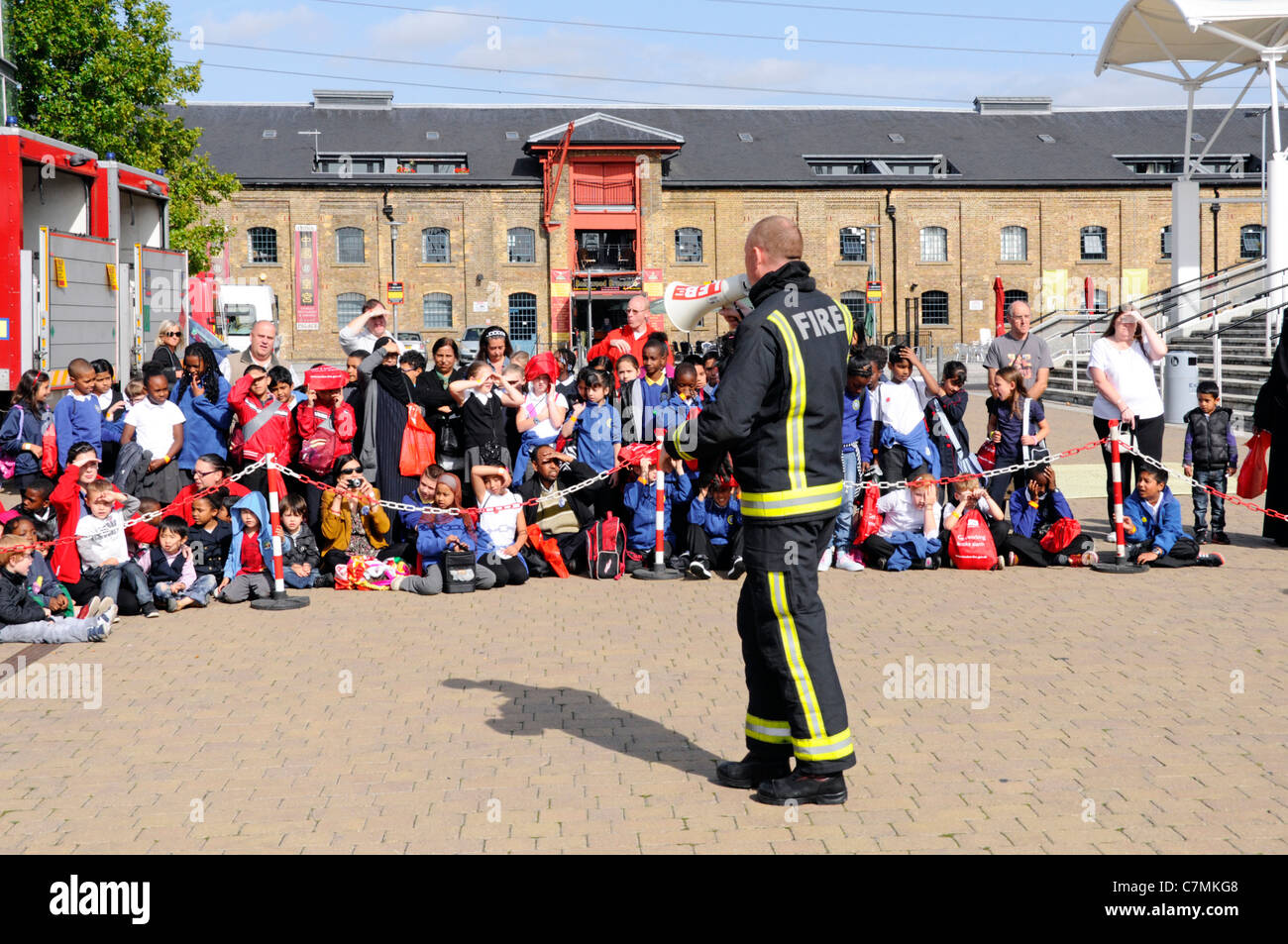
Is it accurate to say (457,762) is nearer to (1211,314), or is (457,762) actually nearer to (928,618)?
(928,618)

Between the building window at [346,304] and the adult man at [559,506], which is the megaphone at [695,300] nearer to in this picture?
the adult man at [559,506]

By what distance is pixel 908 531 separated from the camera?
11398 mm

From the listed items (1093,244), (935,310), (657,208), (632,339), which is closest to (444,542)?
(632,339)

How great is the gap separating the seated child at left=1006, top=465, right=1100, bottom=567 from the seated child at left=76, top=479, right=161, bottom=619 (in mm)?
7005

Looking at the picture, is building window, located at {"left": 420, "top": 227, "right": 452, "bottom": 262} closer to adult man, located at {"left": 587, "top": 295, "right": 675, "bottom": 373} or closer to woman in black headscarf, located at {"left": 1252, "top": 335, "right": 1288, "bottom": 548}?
adult man, located at {"left": 587, "top": 295, "right": 675, "bottom": 373}

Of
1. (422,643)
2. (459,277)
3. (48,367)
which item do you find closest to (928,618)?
(422,643)

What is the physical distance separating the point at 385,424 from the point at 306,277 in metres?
47.5

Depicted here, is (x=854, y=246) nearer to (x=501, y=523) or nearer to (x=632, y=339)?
(x=632, y=339)

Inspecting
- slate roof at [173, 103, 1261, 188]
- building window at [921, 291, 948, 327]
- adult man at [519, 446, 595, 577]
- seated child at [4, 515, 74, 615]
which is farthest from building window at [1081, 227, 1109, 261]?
seated child at [4, 515, 74, 615]

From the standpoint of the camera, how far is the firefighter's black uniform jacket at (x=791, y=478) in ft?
17.9

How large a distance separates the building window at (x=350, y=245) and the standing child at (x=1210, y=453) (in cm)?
4886

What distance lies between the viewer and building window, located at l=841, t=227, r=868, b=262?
195 ft

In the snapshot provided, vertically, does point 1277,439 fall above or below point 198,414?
below

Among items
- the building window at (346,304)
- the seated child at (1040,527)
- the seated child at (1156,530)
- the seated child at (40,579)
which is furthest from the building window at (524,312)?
the seated child at (40,579)
